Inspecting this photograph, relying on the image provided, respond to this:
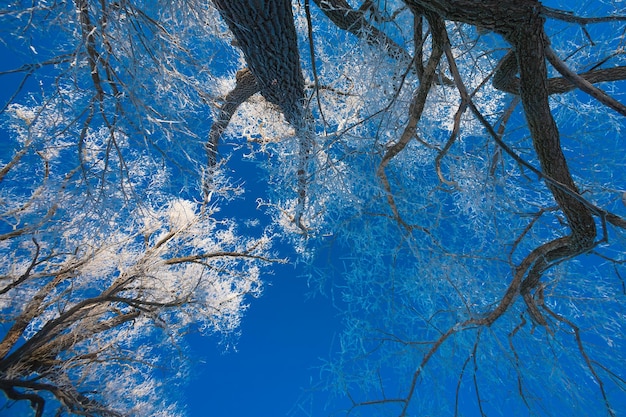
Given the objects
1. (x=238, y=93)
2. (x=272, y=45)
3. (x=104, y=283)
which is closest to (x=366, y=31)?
(x=272, y=45)

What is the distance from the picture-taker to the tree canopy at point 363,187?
55.5 inches

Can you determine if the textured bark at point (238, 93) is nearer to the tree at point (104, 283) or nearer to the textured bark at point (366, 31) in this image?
the tree at point (104, 283)

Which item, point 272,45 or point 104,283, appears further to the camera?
point 104,283

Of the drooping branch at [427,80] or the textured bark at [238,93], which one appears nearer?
the drooping branch at [427,80]

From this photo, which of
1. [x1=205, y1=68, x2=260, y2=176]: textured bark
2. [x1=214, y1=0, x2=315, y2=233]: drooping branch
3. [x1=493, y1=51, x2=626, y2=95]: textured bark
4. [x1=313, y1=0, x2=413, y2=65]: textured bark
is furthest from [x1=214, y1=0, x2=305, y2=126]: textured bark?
[x1=493, y1=51, x2=626, y2=95]: textured bark

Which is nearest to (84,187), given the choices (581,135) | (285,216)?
(285,216)

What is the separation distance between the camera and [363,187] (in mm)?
2021

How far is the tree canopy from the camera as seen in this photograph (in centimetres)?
141

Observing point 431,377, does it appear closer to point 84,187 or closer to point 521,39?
point 521,39

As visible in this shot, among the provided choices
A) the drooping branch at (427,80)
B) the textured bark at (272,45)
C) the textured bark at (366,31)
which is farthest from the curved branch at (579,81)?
the textured bark at (272,45)

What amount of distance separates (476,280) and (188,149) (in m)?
1.77

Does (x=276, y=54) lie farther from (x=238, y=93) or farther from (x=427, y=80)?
(x=238, y=93)

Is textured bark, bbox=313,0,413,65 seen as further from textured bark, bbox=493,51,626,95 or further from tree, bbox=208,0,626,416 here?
textured bark, bbox=493,51,626,95

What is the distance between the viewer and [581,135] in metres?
2.15
